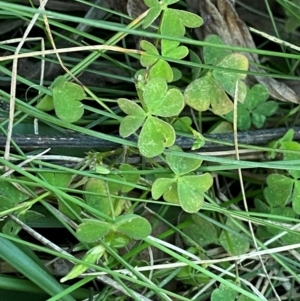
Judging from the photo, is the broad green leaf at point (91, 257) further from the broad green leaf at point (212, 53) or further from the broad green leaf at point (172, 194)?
the broad green leaf at point (212, 53)

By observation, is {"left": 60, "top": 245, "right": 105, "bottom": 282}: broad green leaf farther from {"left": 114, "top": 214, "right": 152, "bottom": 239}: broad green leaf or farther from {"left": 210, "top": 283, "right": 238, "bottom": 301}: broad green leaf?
{"left": 210, "top": 283, "right": 238, "bottom": 301}: broad green leaf

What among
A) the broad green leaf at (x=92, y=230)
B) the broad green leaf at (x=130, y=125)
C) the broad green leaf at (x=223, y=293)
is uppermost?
the broad green leaf at (x=130, y=125)

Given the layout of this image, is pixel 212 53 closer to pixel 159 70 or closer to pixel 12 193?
pixel 159 70

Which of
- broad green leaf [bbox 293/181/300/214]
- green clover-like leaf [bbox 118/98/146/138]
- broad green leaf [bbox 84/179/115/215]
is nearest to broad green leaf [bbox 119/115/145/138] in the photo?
green clover-like leaf [bbox 118/98/146/138]

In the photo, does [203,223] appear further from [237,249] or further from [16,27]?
[16,27]

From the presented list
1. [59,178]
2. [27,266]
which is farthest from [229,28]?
[27,266]

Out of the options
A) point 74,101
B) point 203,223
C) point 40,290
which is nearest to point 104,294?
point 40,290

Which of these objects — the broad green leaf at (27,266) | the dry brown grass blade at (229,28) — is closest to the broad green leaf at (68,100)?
the broad green leaf at (27,266)
